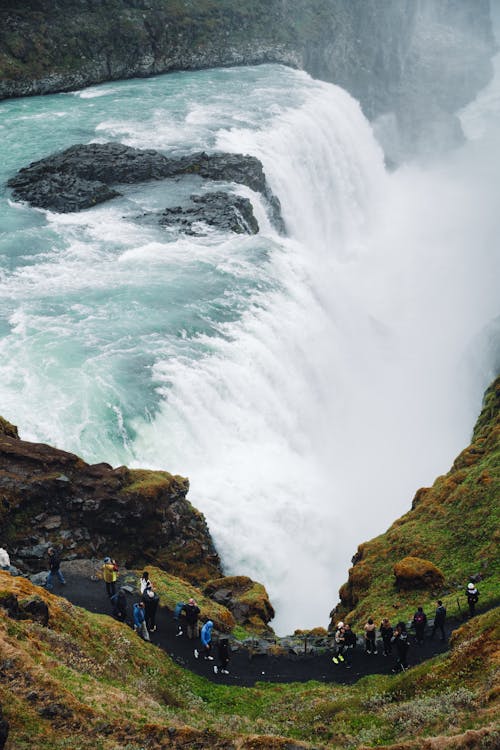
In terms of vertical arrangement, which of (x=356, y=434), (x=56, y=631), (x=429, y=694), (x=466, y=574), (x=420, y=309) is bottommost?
(x=429, y=694)

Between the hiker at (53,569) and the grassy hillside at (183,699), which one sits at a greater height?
the hiker at (53,569)

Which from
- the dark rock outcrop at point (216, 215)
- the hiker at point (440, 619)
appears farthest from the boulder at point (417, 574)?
the dark rock outcrop at point (216, 215)

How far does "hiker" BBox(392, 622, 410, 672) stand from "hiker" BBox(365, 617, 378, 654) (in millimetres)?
672

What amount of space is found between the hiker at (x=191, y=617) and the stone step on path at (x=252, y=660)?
0.25 metres

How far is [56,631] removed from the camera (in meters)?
16.3

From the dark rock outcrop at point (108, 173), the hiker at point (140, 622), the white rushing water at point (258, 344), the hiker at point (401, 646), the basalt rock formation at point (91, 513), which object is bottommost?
the hiker at point (401, 646)

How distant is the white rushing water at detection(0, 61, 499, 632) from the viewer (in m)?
31.3

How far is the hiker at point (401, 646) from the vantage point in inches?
759

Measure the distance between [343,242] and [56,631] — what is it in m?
55.0

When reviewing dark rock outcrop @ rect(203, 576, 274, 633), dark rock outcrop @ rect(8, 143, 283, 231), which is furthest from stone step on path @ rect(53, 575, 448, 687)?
dark rock outcrop @ rect(8, 143, 283, 231)

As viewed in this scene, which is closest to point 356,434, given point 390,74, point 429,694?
point 429,694

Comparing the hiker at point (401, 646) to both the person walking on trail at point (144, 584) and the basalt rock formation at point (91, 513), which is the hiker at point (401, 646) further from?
the basalt rock formation at point (91, 513)

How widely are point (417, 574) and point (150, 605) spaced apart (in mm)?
9040

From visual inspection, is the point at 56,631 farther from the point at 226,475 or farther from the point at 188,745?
the point at 226,475
